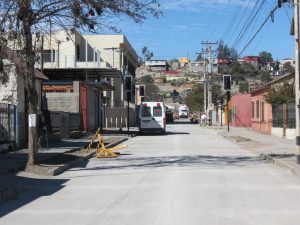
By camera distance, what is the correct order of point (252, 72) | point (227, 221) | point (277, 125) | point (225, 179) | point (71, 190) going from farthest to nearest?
point (252, 72)
point (277, 125)
point (225, 179)
point (71, 190)
point (227, 221)

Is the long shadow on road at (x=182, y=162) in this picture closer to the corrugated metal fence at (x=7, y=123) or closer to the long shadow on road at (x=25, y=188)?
the long shadow on road at (x=25, y=188)

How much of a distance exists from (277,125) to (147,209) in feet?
96.2

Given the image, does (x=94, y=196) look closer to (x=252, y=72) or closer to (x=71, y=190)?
(x=71, y=190)

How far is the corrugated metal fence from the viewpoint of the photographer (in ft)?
70.8

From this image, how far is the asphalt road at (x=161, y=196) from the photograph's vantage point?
903 cm

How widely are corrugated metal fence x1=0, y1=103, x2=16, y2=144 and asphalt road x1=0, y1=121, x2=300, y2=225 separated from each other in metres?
Result: 4.83

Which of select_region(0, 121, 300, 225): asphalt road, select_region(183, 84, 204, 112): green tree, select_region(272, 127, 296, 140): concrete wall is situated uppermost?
select_region(183, 84, 204, 112): green tree

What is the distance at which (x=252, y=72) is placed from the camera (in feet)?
453

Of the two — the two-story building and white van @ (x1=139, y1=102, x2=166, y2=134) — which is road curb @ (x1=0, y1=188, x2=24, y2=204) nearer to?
the two-story building

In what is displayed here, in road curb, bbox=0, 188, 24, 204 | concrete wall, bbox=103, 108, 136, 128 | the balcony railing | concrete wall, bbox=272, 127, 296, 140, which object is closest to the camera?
road curb, bbox=0, 188, 24, 204

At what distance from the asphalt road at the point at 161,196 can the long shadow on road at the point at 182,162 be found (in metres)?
0.07

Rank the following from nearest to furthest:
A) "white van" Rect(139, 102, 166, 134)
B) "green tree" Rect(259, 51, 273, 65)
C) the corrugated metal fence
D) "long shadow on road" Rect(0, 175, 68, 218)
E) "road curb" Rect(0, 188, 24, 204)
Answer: "long shadow on road" Rect(0, 175, 68, 218) → "road curb" Rect(0, 188, 24, 204) → the corrugated metal fence → "white van" Rect(139, 102, 166, 134) → "green tree" Rect(259, 51, 273, 65)

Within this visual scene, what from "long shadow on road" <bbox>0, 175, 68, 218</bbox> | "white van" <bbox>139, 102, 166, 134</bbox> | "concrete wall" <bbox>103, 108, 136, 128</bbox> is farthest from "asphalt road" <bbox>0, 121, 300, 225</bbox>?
"concrete wall" <bbox>103, 108, 136, 128</bbox>

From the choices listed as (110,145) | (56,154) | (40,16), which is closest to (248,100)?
(110,145)
